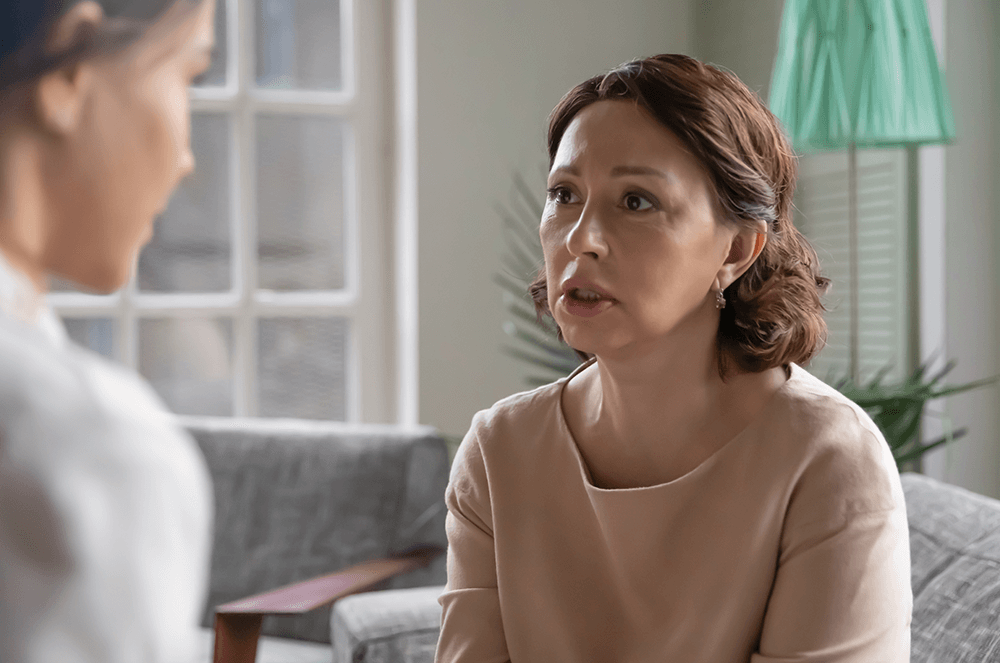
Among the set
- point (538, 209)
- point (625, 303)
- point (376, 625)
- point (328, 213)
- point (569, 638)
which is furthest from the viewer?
point (328, 213)

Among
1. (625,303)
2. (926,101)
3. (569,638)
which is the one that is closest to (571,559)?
(569,638)

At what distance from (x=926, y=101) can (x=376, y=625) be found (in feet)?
4.28

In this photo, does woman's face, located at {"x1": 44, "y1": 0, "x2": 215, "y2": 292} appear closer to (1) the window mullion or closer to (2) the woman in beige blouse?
(2) the woman in beige blouse

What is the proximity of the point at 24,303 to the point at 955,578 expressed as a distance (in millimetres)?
1215

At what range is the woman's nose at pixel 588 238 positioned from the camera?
37.4 inches

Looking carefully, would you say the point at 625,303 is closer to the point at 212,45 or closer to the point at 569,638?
the point at 569,638

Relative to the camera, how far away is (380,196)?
2680 mm

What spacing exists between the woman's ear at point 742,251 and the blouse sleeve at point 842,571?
23 centimetres

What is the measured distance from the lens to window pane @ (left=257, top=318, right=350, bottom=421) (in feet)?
8.68

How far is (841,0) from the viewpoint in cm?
170

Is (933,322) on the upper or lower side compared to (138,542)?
lower

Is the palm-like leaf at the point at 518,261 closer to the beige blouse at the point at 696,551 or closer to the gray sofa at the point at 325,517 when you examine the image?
the gray sofa at the point at 325,517

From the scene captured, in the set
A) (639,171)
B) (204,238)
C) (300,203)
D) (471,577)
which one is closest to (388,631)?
(471,577)

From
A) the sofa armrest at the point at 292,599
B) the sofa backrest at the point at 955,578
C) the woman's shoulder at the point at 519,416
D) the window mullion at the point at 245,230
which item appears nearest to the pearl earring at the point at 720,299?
the woman's shoulder at the point at 519,416
